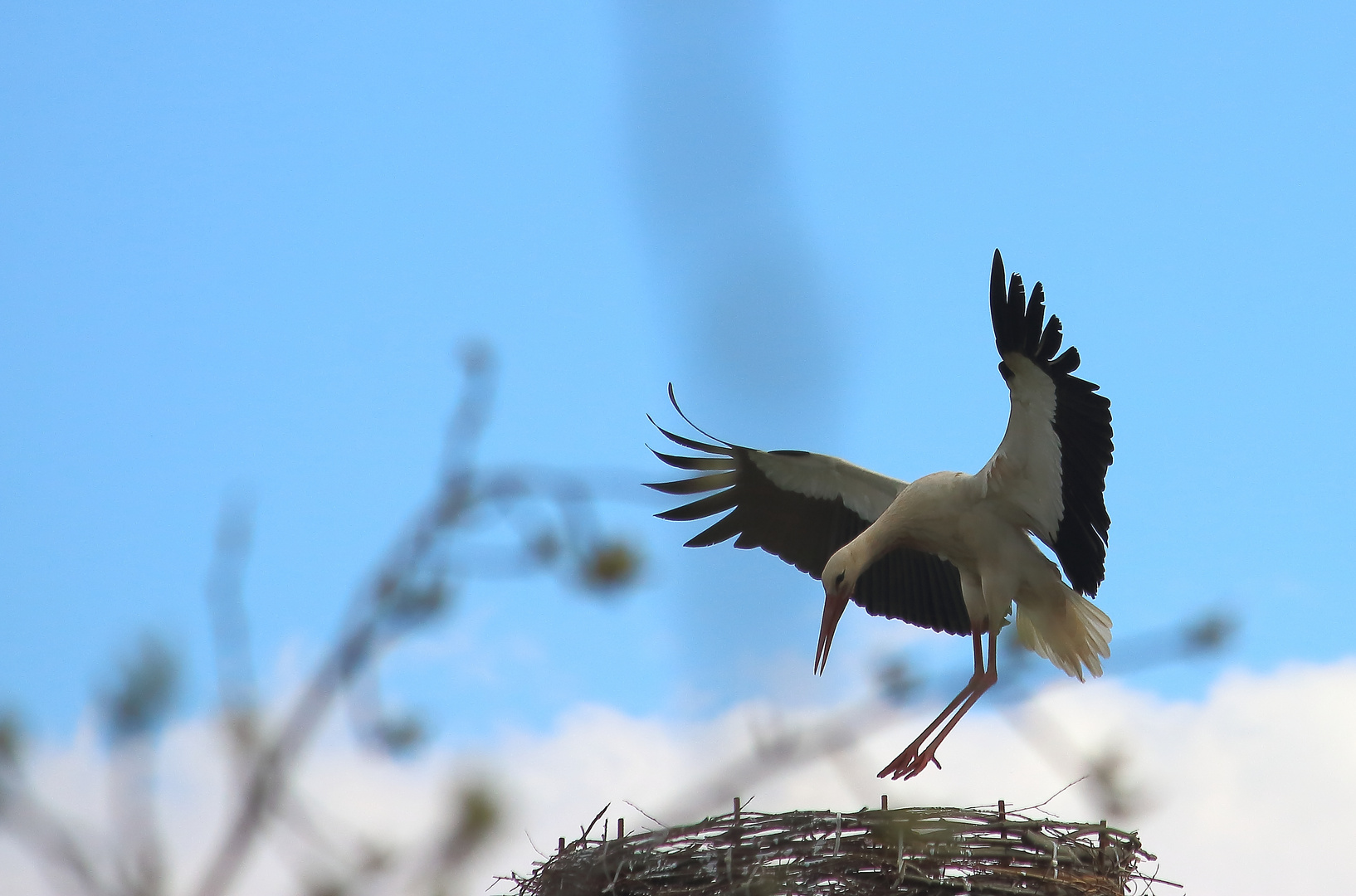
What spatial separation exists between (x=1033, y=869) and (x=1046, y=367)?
6.59ft

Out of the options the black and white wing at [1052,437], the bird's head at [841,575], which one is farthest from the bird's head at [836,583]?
the black and white wing at [1052,437]

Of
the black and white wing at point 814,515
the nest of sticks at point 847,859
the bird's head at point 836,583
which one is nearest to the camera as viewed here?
the nest of sticks at point 847,859

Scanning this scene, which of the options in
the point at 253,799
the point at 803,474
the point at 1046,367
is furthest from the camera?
the point at 803,474

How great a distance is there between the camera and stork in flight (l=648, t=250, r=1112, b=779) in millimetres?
5859

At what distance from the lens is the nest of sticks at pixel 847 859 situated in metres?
4.84

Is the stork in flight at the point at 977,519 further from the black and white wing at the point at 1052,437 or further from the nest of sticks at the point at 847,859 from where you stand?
the nest of sticks at the point at 847,859

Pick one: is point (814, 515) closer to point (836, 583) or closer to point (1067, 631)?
point (836, 583)

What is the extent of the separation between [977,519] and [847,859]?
1942 mm

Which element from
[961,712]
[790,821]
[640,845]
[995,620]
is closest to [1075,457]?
[995,620]

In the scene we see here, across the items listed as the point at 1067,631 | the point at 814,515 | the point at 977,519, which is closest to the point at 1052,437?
the point at 977,519

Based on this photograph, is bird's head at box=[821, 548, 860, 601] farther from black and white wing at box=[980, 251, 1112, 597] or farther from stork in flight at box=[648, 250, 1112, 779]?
black and white wing at box=[980, 251, 1112, 597]

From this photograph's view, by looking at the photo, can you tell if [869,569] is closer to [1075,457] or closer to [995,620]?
[995,620]

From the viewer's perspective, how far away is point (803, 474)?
739 centimetres

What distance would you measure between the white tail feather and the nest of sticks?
1.40 metres
